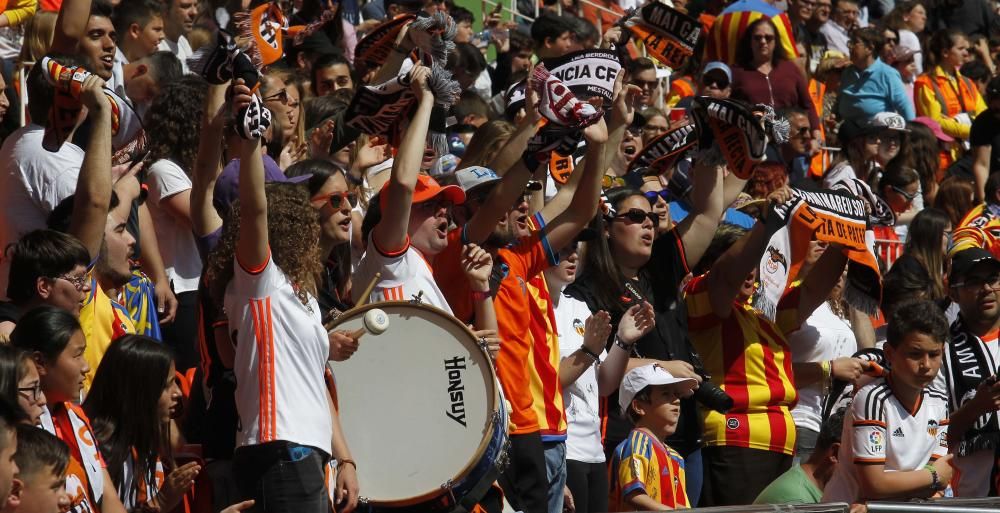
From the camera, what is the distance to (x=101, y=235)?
18.2 ft

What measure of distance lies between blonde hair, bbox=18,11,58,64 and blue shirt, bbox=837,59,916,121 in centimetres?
775

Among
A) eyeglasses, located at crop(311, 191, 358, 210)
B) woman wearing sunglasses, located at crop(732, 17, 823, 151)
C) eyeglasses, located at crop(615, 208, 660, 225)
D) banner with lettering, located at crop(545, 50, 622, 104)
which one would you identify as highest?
banner with lettering, located at crop(545, 50, 622, 104)

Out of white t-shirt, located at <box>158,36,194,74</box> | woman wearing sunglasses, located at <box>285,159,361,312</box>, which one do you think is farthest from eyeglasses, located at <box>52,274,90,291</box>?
white t-shirt, located at <box>158,36,194,74</box>

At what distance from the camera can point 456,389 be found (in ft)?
17.9

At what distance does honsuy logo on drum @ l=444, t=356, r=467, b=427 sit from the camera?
215 inches

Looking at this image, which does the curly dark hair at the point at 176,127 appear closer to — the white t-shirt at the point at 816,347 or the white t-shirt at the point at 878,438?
the white t-shirt at the point at 878,438

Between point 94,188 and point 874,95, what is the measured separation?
365 inches

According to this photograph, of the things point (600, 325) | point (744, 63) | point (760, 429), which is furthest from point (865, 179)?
point (600, 325)

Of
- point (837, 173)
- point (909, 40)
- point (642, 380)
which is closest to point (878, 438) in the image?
point (642, 380)

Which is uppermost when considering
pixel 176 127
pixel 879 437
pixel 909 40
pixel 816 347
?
→ pixel 176 127

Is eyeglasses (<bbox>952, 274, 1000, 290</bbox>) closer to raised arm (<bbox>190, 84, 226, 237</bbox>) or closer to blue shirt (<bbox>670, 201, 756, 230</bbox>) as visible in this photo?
blue shirt (<bbox>670, 201, 756, 230</bbox>)

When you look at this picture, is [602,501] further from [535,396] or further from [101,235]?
[101,235]

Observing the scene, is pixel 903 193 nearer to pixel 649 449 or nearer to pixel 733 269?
pixel 733 269

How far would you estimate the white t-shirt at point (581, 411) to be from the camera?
21.5ft
